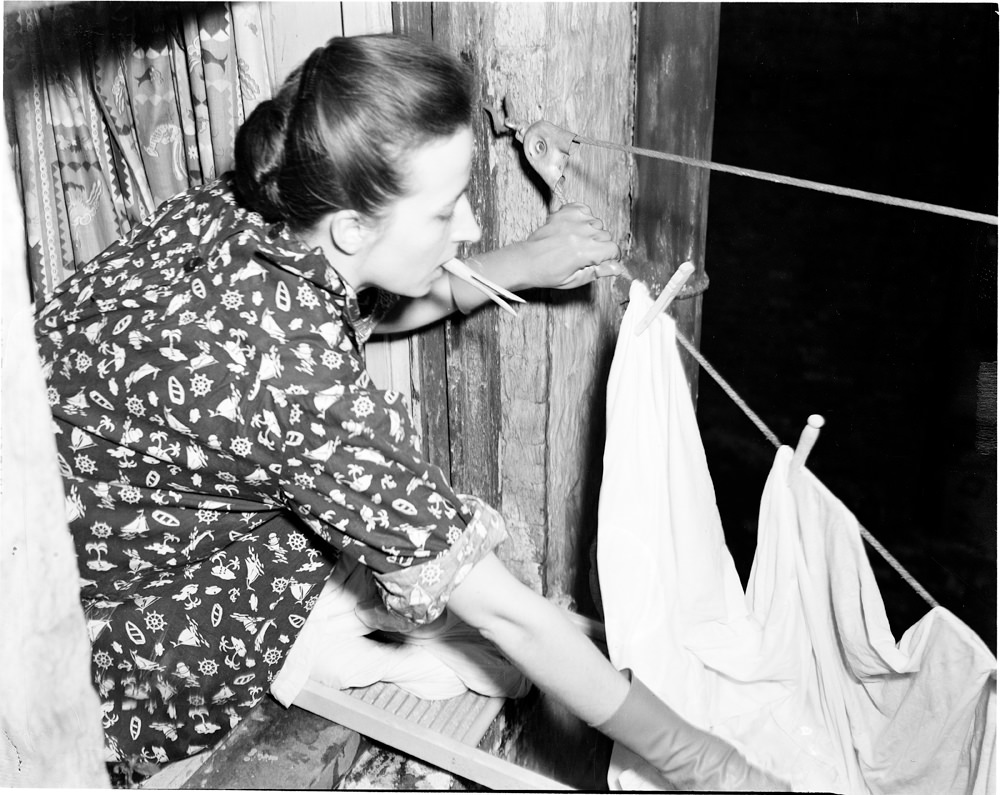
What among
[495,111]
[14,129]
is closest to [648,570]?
[495,111]

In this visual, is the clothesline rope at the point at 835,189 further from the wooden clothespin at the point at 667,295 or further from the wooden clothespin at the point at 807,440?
the wooden clothespin at the point at 807,440

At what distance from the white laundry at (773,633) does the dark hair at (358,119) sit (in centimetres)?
38

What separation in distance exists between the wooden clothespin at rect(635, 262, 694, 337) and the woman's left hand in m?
0.13

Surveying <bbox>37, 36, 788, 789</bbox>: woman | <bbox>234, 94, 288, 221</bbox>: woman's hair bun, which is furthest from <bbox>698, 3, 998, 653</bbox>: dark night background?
<bbox>234, 94, 288, 221</bbox>: woman's hair bun

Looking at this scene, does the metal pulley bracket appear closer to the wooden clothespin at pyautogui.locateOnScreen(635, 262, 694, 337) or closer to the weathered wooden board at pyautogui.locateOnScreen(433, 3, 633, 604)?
the weathered wooden board at pyautogui.locateOnScreen(433, 3, 633, 604)

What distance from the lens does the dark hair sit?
1058 millimetres

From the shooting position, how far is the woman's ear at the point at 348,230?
1.12 metres

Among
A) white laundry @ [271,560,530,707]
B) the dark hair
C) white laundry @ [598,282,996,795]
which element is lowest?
white laundry @ [271,560,530,707]

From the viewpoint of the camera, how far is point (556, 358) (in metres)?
1.49

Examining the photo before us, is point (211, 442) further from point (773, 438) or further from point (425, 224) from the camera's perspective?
point (773, 438)

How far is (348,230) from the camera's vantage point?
114cm

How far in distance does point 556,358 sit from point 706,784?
68cm

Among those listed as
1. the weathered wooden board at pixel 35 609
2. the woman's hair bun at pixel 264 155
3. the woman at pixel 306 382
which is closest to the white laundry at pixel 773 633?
the woman at pixel 306 382

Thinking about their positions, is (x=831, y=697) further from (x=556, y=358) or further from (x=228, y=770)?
(x=228, y=770)
